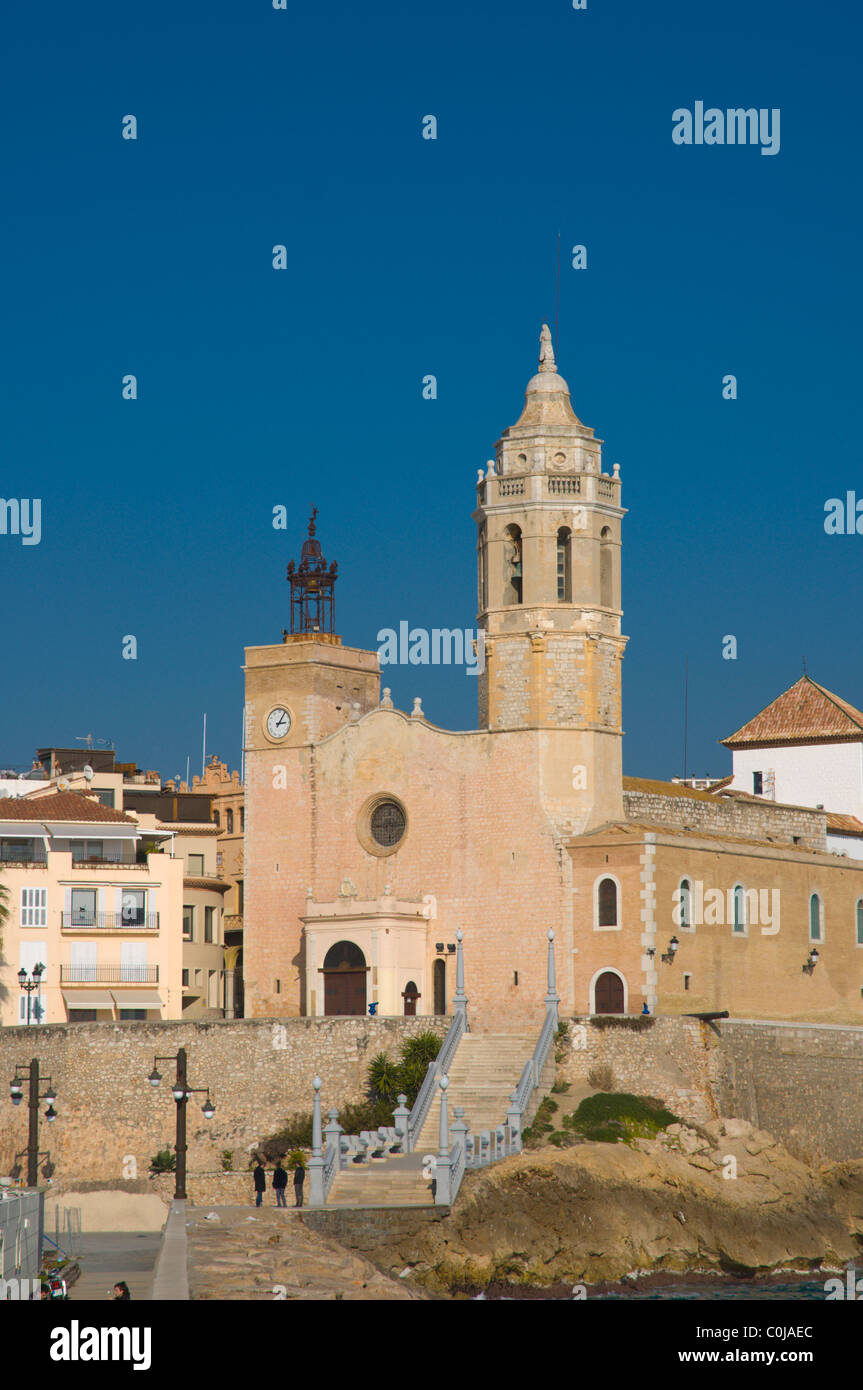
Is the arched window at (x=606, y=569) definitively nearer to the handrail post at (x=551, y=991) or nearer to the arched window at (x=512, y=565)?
the arched window at (x=512, y=565)

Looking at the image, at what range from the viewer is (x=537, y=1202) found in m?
41.9

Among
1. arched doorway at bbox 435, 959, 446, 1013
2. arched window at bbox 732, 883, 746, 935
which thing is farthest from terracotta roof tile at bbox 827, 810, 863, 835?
arched doorway at bbox 435, 959, 446, 1013

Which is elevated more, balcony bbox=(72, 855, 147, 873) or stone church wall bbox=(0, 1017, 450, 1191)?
balcony bbox=(72, 855, 147, 873)

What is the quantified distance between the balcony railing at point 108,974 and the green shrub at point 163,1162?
26.6 ft

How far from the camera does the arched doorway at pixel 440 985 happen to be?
53500mm

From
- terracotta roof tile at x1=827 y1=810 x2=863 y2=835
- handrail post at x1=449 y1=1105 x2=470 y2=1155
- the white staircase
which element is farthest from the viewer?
terracotta roof tile at x1=827 y1=810 x2=863 y2=835

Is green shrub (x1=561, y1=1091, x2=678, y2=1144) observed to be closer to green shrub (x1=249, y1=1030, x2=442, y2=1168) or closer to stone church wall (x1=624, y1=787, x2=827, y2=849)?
green shrub (x1=249, y1=1030, x2=442, y2=1168)

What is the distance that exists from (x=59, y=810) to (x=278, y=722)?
21.9ft

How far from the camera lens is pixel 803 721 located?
7075 cm

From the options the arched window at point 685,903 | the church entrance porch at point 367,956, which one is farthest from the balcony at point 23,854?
the arched window at point 685,903

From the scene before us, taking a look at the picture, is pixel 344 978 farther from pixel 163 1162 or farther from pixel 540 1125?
pixel 540 1125

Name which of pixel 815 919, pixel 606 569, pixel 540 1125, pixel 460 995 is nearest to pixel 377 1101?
pixel 460 995

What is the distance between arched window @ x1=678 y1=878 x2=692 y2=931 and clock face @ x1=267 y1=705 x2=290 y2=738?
13.0 m

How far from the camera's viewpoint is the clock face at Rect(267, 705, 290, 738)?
5788cm
